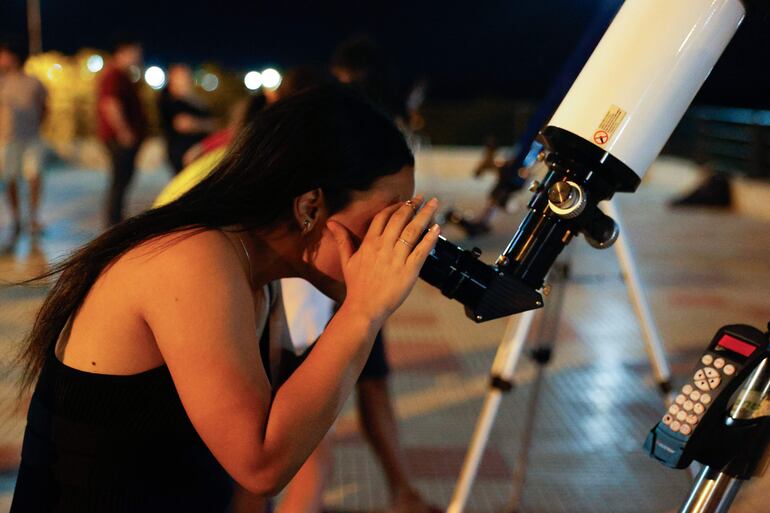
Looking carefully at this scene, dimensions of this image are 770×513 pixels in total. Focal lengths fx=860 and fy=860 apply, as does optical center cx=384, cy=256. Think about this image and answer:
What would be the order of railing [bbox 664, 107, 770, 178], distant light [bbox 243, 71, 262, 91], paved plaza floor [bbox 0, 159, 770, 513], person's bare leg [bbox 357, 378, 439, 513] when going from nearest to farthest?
person's bare leg [bbox 357, 378, 439, 513] < paved plaza floor [bbox 0, 159, 770, 513] < distant light [bbox 243, 71, 262, 91] < railing [bbox 664, 107, 770, 178]

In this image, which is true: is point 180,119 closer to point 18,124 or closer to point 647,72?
point 18,124

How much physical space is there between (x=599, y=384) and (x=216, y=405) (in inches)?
150

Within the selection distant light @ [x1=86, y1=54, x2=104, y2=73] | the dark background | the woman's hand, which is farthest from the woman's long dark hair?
the dark background

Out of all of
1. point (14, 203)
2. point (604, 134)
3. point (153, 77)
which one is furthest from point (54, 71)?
point (604, 134)

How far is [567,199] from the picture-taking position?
1401mm

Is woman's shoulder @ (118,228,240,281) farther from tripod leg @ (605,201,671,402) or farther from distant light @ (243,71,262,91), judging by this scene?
distant light @ (243,71,262,91)

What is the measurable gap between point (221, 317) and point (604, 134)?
660mm

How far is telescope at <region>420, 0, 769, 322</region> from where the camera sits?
4.33ft

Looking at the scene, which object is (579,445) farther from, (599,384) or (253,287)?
(253,287)

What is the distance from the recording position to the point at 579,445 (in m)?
3.95

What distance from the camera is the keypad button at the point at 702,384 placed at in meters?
1.24

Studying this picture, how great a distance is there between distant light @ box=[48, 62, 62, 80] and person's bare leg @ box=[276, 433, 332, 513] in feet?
55.5

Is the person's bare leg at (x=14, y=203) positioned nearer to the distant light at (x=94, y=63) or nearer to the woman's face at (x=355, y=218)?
the woman's face at (x=355, y=218)

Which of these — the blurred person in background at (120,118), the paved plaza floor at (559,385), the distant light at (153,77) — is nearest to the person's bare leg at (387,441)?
the paved plaza floor at (559,385)
